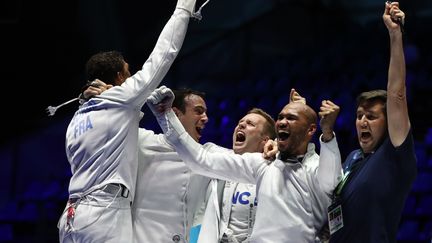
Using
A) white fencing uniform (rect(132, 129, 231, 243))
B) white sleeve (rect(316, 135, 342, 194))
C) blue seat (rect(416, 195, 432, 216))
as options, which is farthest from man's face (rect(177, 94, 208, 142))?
blue seat (rect(416, 195, 432, 216))

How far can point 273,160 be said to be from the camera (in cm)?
385

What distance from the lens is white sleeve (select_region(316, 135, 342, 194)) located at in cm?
347

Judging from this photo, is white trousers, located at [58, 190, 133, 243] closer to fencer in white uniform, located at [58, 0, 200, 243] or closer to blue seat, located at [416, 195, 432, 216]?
fencer in white uniform, located at [58, 0, 200, 243]

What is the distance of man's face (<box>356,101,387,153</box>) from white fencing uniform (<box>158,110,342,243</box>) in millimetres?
164

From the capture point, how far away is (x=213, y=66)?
1043cm

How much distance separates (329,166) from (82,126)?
1248 mm

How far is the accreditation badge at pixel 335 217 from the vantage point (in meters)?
3.45

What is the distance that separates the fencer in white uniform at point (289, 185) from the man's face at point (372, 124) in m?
0.15

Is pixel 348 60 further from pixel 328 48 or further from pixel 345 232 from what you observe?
pixel 345 232

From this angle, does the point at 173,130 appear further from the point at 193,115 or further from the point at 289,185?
the point at 289,185

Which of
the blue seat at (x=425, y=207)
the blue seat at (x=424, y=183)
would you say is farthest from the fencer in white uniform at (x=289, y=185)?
the blue seat at (x=424, y=183)

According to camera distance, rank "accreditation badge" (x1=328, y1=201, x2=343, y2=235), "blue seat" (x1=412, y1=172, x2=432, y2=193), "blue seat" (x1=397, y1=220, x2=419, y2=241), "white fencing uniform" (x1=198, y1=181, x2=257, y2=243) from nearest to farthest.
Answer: "accreditation badge" (x1=328, y1=201, x2=343, y2=235) < "white fencing uniform" (x1=198, y1=181, x2=257, y2=243) < "blue seat" (x1=397, y1=220, x2=419, y2=241) < "blue seat" (x1=412, y1=172, x2=432, y2=193)

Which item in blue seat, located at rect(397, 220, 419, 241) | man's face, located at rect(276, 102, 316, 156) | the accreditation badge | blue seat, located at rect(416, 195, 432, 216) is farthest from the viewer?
blue seat, located at rect(416, 195, 432, 216)

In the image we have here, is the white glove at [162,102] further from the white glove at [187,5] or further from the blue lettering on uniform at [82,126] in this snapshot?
the white glove at [187,5]
